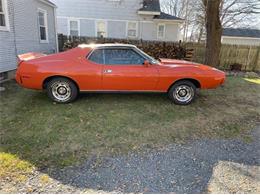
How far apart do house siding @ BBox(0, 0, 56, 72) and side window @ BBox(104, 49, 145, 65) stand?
431 centimetres

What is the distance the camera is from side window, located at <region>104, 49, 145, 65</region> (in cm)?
561

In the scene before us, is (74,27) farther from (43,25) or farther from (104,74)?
(104,74)

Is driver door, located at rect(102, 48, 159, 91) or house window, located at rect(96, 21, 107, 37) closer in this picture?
driver door, located at rect(102, 48, 159, 91)

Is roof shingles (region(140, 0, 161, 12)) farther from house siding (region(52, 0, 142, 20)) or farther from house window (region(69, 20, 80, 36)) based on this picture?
house window (region(69, 20, 80, 36))

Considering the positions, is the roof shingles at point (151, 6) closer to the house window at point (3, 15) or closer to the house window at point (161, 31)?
the house window at point (161, 31)

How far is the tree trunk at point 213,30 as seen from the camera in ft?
28.7

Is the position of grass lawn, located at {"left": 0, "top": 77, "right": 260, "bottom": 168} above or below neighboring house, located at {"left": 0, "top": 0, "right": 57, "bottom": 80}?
below

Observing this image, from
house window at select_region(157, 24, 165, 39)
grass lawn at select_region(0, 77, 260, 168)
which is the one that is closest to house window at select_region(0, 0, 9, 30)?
grass lawn at select_region(0, 77, 260, 168)

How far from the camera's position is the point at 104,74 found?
18.0 feet

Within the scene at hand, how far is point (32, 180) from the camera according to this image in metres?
2.87

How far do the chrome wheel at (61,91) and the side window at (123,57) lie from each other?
1.24 metres

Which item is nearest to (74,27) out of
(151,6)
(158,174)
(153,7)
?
(151,6)

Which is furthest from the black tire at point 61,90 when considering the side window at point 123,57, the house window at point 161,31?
the house window at point 161,31

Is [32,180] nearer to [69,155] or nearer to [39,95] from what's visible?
[69,155]
